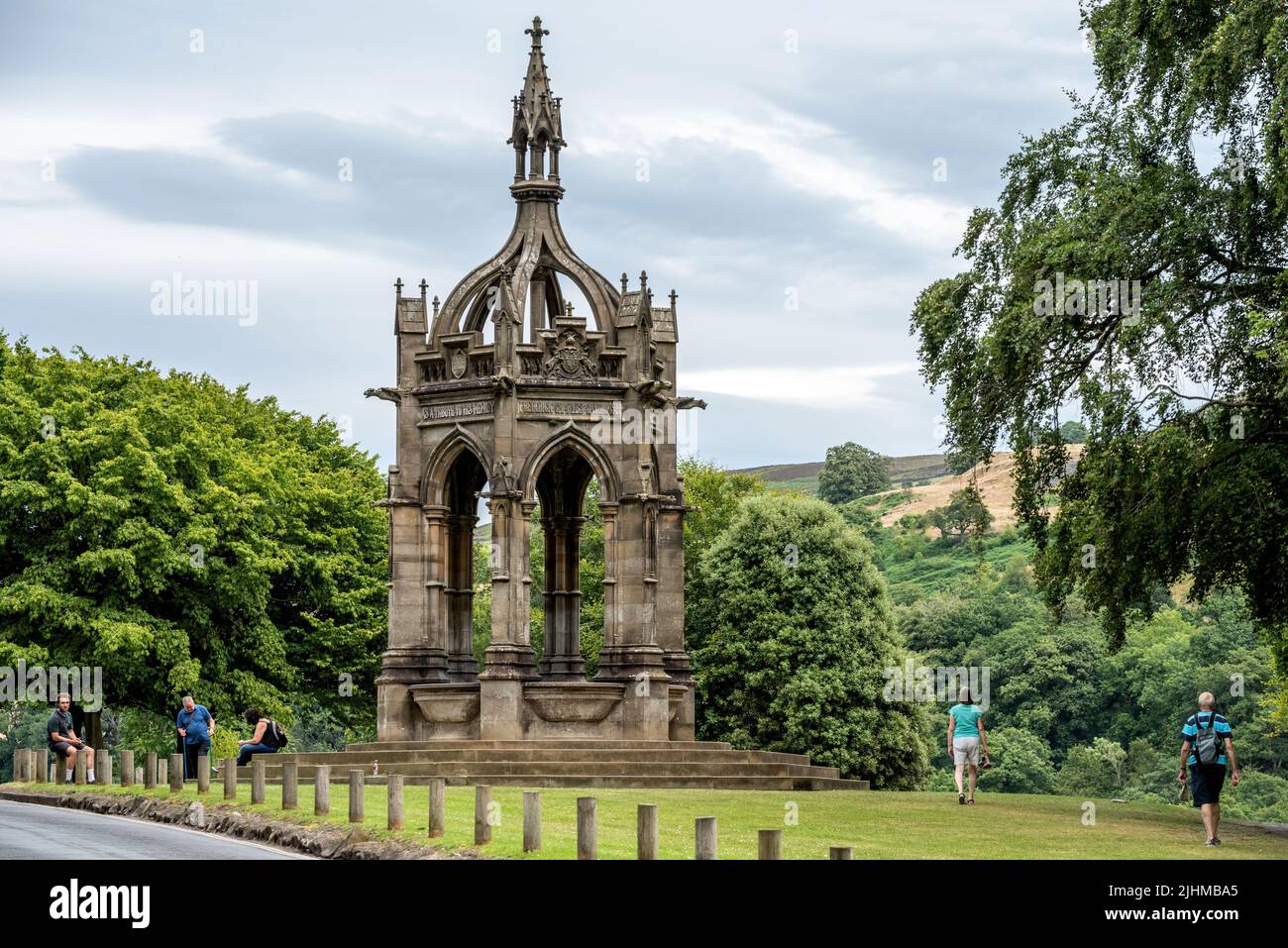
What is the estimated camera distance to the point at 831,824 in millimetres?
26031

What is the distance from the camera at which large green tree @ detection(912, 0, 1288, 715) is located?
94.1ft

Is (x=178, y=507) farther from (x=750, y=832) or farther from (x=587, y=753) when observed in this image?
(x=750, y=832)

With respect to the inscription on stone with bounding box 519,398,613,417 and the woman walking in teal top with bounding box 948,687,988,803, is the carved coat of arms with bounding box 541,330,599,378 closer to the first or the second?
the inscription on stone with bounding box 519,398,613,417

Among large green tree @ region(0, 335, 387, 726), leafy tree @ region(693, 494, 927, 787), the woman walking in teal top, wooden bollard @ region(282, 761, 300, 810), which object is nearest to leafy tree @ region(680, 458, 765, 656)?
leafy tree @ region(693, 494, 927, 787)

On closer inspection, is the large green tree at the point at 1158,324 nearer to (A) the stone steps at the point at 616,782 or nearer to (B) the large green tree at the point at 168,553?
(A) the stone steps at the point at 616,782

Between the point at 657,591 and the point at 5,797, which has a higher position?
the point at 657,591

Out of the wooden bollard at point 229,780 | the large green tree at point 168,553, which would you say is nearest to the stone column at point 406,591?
the wooden bollard at point 229,780

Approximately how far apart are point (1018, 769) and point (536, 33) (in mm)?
55863

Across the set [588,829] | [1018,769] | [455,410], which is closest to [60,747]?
[455,410]

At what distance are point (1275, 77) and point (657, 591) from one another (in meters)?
16.0

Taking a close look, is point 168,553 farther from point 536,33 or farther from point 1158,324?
point 1158,324

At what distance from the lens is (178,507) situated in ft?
163

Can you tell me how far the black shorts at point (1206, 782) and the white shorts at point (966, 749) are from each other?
542cm
